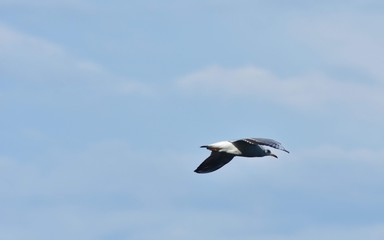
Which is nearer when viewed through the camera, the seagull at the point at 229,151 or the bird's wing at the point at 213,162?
the seagull at the point at 229,151

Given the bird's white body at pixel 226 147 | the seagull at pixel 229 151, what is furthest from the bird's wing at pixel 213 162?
the bird's white body at pixel 226 147

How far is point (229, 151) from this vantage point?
114500mm

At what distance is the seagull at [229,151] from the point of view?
113250mm

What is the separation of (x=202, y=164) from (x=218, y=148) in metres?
6.75

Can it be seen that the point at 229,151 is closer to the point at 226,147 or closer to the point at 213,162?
the point at 226,147

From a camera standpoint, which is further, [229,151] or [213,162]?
[213,162]

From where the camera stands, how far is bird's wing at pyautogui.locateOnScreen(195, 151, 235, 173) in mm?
119812

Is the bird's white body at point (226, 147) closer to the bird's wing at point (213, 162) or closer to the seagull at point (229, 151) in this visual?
the seagull at point (229, 151)

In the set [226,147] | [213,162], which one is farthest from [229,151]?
[213,162]

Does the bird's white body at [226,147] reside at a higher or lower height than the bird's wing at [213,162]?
lower

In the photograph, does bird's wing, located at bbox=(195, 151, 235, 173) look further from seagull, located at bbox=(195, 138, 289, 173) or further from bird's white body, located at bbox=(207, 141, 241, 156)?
bird's white body, located at bbox=(207, 141, 241, 156)

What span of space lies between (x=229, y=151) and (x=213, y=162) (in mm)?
6235

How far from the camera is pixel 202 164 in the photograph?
120 meters

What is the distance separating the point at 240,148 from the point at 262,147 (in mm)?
3007
